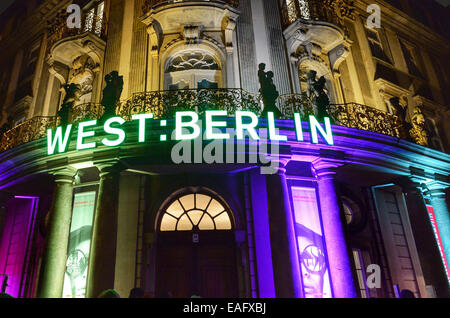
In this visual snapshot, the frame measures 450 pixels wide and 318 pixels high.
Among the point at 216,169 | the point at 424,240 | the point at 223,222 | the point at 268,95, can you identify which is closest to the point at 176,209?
the point at 223,222

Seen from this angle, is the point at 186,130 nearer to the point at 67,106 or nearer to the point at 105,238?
the point at 105,238

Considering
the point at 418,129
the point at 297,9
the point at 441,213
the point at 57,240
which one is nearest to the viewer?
the point at 57,240

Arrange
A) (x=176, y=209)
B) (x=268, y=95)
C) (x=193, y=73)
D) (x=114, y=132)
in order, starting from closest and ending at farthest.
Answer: (x=114, y=132) < (x=268, y=95) < (x=176, y=209) < (x=193, y=73)

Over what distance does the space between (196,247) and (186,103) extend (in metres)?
4.62

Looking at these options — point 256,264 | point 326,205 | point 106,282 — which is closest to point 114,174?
point 106,282

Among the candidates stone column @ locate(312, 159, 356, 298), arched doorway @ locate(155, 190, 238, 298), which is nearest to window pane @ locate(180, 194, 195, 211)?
arched doorway @ locate(155, 190, 238, 298)

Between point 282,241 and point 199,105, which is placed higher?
point 199,105

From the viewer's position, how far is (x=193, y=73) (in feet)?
38.9

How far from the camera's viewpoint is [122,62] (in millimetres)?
12273

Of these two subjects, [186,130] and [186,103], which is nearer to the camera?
[186,130]

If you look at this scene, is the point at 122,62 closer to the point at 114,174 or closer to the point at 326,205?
the point at 114,174

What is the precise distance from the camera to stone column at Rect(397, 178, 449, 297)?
10.4 metres

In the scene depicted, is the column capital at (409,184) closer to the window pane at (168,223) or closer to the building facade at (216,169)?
the building facade at (216,169)
